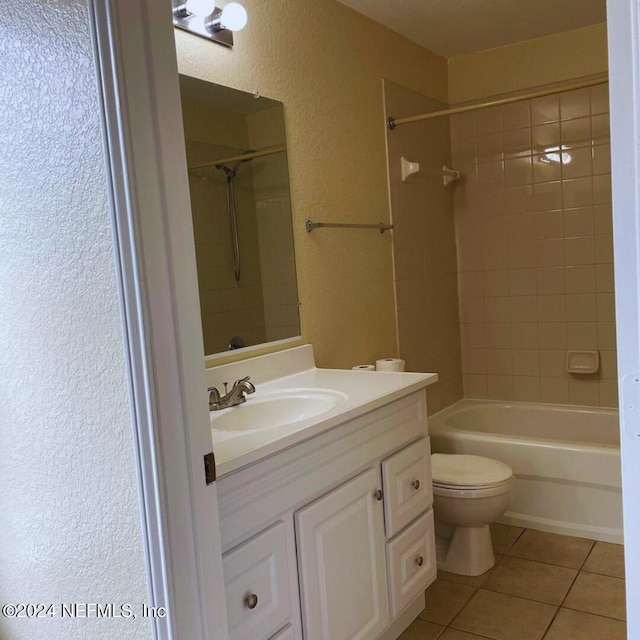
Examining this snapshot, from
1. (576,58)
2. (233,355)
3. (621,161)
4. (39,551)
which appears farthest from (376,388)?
(576,58)

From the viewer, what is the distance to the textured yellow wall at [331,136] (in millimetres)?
2229

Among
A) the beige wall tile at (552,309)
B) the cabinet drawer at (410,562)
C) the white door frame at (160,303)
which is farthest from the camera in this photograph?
the beige wall tile at (552,309)

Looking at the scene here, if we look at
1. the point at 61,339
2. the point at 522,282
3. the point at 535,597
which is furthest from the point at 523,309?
the point at 61,339

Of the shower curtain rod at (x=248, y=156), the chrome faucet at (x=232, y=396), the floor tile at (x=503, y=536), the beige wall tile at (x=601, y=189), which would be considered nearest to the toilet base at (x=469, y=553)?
the floor tile at (x=503, y=536)

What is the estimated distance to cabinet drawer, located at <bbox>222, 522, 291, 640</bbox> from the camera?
4.47 ft

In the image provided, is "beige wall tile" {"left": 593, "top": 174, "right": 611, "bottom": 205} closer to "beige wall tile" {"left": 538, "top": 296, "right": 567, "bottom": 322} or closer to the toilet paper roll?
"beige wall tile" {"left": 538, "top": 296, "right": 567, "bottom": 322}

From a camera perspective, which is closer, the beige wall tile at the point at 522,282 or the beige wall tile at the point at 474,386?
the beige wall tile at the point at 522,282

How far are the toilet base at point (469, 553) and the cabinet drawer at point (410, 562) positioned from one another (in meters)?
0.31

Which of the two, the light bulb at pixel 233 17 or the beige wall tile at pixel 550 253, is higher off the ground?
the light bulb at pixel 233 17

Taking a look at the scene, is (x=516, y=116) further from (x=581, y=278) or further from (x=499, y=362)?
(x=499, y=362)

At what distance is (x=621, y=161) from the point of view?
0.75 m

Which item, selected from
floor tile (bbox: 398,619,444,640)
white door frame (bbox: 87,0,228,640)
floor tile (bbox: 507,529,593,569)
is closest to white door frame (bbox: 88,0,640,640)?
white door frame (bbox: 87,0,228,640)

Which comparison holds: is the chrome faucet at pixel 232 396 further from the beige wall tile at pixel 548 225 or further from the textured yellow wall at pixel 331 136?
the beige wall tile at pixel 548 225

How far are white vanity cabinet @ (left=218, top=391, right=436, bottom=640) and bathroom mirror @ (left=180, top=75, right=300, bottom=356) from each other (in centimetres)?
59
